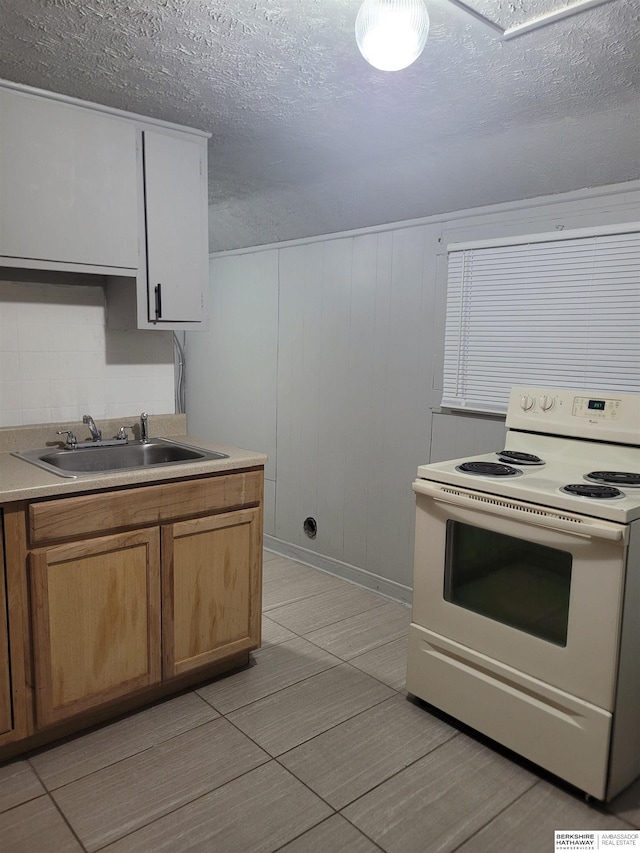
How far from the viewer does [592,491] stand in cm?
194

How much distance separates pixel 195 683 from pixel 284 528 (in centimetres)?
165

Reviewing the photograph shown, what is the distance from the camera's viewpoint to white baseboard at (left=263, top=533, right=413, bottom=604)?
338 centimetres

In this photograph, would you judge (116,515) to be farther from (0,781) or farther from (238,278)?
(238,278)

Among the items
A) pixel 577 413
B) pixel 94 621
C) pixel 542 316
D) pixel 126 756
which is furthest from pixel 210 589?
pixel 542 316

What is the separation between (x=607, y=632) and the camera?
5.94ft

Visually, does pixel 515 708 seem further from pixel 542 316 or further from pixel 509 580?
pixel 542 316

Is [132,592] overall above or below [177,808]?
above

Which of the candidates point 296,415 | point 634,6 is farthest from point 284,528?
point 634,6

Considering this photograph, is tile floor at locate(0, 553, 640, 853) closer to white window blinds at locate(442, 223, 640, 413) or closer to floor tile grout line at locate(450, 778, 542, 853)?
floor tile grout line at locate(450, 778, 542, 853)

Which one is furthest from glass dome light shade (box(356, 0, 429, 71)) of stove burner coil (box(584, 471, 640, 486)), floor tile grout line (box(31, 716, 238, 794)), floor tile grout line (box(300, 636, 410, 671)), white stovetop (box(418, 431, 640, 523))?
floor tile grout line (box(300, 636, 410, 671))

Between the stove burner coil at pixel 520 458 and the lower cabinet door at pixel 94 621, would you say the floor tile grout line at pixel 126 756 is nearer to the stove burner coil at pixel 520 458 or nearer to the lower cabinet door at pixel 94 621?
the lower cabinet door at pixel 94 621

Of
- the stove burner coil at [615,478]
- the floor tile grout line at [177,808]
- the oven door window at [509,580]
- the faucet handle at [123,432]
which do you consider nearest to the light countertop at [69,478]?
the faucet handle at [123,432]

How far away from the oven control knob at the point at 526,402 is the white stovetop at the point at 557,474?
0.11 metres

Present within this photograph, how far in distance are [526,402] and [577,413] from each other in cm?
22
